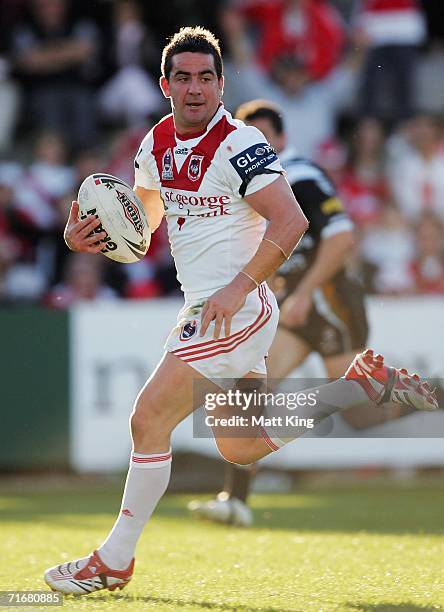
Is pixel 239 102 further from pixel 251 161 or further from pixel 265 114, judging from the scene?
pixel 251 161

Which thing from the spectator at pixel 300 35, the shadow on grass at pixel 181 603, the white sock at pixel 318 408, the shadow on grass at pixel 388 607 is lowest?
the shadow on grass at pixel 181 603

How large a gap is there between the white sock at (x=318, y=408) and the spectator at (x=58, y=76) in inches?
313

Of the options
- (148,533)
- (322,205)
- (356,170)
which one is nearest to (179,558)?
(148,533)

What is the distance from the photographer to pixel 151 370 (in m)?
10.7

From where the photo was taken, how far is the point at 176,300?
11.0m

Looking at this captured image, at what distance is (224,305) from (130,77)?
Answer: 356 inches

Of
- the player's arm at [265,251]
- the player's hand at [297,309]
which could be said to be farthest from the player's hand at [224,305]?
the player's hand at [297,309]

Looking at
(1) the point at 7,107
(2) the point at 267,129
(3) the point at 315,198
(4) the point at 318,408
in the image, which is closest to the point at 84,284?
(1) the point at 7,107

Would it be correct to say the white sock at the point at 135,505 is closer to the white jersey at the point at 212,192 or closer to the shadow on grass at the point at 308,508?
the white jersey at the point at 212,192

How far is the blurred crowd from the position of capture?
1231 centimetres

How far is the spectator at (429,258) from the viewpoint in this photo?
38.3 ft

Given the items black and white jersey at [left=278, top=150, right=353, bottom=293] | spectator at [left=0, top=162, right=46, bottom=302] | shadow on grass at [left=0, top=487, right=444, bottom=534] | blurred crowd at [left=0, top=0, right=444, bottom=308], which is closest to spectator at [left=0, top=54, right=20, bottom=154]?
blurred crowd at [left=0, top=0, right=444, bottom=308]

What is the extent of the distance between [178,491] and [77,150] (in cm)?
436

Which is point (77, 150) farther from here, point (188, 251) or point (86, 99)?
point (188, 251)
